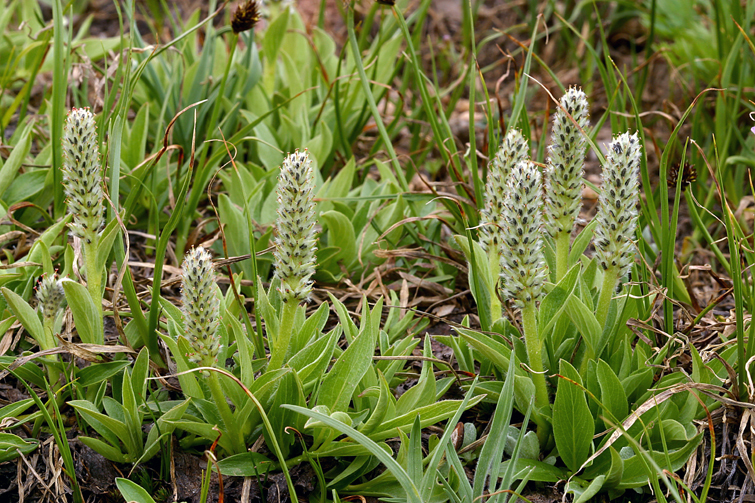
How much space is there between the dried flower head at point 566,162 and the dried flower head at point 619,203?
4.1 inches

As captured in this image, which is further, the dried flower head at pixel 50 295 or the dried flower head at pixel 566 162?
the dried flower head at pixel 50 295

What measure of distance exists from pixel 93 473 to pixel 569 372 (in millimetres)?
1377

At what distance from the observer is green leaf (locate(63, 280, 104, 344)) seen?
6.27ft

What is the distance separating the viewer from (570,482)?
73.3 inches

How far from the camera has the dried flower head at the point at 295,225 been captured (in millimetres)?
1612

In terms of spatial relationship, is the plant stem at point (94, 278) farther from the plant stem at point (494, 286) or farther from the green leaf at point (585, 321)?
the green leaf at point (585, 321)

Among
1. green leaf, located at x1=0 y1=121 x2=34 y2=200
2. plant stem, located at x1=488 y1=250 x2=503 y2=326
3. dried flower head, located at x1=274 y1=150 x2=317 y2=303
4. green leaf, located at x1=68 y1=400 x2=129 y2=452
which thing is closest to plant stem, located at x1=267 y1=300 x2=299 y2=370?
dried flower head, located at x1=274 y1=150 x2=317 y2=303

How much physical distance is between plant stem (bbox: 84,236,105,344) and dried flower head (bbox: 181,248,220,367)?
0.50m

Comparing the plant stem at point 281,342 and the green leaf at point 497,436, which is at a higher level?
the plant stem at point 281,342

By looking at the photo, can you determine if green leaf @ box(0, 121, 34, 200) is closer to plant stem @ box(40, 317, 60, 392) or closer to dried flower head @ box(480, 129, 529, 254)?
plant stem @ box(40, 317, 60, 392)

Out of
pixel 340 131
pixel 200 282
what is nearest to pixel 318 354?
pixel 200 282

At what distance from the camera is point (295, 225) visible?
5.43 ft

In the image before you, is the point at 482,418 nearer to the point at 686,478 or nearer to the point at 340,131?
the point at 686,478

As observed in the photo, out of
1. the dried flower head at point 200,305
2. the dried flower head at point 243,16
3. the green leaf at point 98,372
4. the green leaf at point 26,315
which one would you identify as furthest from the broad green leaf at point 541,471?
the dried flower head at point 243,16
